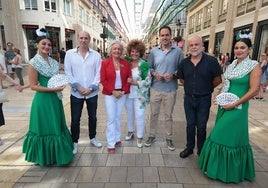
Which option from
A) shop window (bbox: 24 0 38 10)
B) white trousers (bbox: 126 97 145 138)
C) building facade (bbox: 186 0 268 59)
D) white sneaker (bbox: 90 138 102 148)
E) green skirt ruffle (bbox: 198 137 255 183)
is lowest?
white sneaker (bbox: 90 138 102 148)

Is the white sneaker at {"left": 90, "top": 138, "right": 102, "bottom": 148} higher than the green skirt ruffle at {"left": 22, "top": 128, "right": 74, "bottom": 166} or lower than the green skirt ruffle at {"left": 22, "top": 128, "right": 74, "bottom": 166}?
lower

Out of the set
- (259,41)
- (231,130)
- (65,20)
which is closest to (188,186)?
(231,130)

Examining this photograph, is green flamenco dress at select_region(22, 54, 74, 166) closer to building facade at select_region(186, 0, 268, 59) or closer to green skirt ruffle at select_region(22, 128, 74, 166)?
green skirt ruffle at select_region(22, 128, 74, 166)

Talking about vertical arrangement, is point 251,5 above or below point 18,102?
above

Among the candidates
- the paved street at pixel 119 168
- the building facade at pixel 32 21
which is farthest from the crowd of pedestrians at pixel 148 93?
the building facade at pixel 32 21

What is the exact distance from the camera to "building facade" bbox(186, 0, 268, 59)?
13.2 m

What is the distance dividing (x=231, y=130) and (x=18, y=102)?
21.7 feet

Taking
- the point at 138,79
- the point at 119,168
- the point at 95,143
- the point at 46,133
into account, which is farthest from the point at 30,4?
the point at 119,168

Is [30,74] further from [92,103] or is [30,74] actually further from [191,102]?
[191,102]

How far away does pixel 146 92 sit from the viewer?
11.3ft

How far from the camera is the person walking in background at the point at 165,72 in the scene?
330 cm

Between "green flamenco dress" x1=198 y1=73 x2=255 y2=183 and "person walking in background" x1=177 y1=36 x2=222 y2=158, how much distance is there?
0.35 metres

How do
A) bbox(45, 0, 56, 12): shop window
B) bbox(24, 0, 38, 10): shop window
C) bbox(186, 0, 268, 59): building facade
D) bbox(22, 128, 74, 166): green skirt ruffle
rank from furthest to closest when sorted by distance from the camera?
1. bbox(45, 0, 56, 12): shop window
2. bbox(24, 0, 38, 10): shop window
3. bbox(186, 0, 268, 59): building facade
4. bbox(22, 128, 74, 166): green skirt ruffle

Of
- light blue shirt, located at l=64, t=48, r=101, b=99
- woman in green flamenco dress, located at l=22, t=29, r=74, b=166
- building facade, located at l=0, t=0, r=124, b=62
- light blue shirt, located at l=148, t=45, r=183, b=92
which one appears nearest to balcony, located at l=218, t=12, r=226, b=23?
building facade, located at l=0, t=0, r=124, b=62
